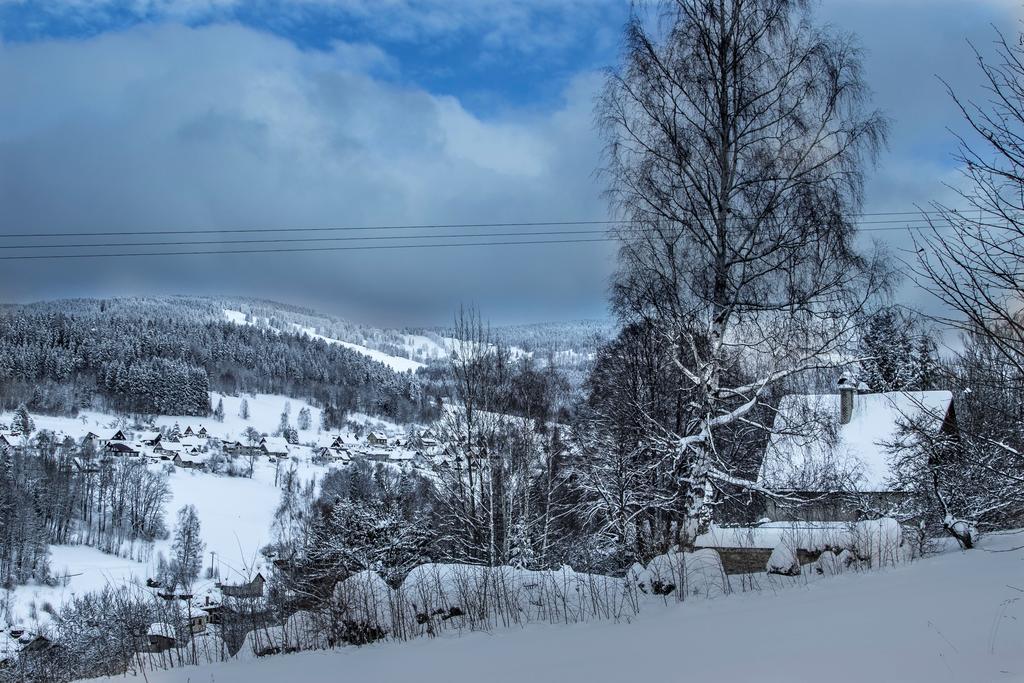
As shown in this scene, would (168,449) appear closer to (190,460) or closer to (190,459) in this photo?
(190,459)

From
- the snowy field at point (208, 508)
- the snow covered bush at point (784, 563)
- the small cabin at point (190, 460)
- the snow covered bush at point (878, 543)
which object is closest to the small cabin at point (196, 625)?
the snow covered bush at point (784, 563)

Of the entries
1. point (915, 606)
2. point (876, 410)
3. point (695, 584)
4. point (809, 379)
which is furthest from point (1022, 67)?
point (876, 410)

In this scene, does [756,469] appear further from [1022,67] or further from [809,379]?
[1022,67]

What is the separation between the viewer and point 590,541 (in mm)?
12961

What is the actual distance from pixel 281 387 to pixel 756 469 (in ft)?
507

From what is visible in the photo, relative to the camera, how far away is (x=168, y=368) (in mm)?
128375

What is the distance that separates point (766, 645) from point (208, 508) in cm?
8371

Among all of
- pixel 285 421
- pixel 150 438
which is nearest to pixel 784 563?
pixel 150 438

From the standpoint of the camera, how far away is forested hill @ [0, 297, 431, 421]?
385 feet

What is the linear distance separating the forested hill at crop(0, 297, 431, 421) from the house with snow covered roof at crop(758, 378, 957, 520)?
98.9 meters

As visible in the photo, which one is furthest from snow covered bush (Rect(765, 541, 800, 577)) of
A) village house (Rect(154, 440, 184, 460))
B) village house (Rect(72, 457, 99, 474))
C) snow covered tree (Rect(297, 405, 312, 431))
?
snow covered tree (Rect(297, 405, 312, 431))

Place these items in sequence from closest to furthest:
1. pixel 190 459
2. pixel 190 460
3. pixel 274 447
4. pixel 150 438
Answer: pixel 190 460 → pixel 190 459 → pixel 150 438 → pixel 274 447

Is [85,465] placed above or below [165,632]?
above

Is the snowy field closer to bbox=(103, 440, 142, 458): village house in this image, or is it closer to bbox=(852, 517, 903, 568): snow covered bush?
bbox=(103, 440, 142, 458): village house
